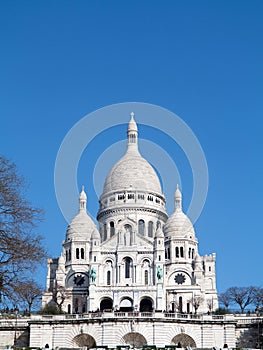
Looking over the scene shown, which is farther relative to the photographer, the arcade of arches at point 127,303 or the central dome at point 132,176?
the central dome at point 132,176

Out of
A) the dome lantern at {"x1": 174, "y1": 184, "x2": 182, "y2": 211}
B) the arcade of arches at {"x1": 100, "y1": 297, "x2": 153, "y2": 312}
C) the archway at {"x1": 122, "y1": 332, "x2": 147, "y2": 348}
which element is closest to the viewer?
the archway at {"x1": 122, "y1": 332, "x2": 147, "y2": 348}

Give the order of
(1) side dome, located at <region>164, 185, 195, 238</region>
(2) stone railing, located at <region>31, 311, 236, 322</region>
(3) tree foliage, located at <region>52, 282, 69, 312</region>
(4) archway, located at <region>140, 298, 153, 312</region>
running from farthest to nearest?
(1) side dome, located at <region>164, 185, 195, 238</region>
(3) tree foliage, located at <region>52, 282, 69, 312</region>
(4) archway, located at <region>140, 298, 153, 312</region>
(2) stone railing, located at <region>31, 311, 236, 322</region>

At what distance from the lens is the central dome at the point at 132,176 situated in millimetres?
125500

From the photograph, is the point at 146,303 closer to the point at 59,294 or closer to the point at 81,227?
the point at 59,294

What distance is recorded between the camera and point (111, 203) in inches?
4904

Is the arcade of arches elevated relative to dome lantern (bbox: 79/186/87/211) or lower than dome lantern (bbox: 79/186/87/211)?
lower

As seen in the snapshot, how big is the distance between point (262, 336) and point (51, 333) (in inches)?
818

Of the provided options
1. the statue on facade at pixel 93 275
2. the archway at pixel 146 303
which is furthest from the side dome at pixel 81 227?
the archway at pixel 146 303

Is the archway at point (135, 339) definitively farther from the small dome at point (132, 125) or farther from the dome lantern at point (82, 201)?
the small dome at point (132, 125)

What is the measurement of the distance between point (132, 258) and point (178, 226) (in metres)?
12.9

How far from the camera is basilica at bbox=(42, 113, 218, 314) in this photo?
4092 inches

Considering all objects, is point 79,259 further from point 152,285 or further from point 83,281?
point 152,285

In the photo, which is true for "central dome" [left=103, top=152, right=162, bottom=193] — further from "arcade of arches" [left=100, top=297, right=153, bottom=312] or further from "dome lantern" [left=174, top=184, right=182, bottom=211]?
"arcade of arches" [left=100, top=297, right=153, bottom=312]

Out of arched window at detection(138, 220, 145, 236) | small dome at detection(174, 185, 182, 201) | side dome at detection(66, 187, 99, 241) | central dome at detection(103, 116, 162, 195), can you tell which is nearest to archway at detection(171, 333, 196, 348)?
side dome at detection(66, 187, 99, 241)
